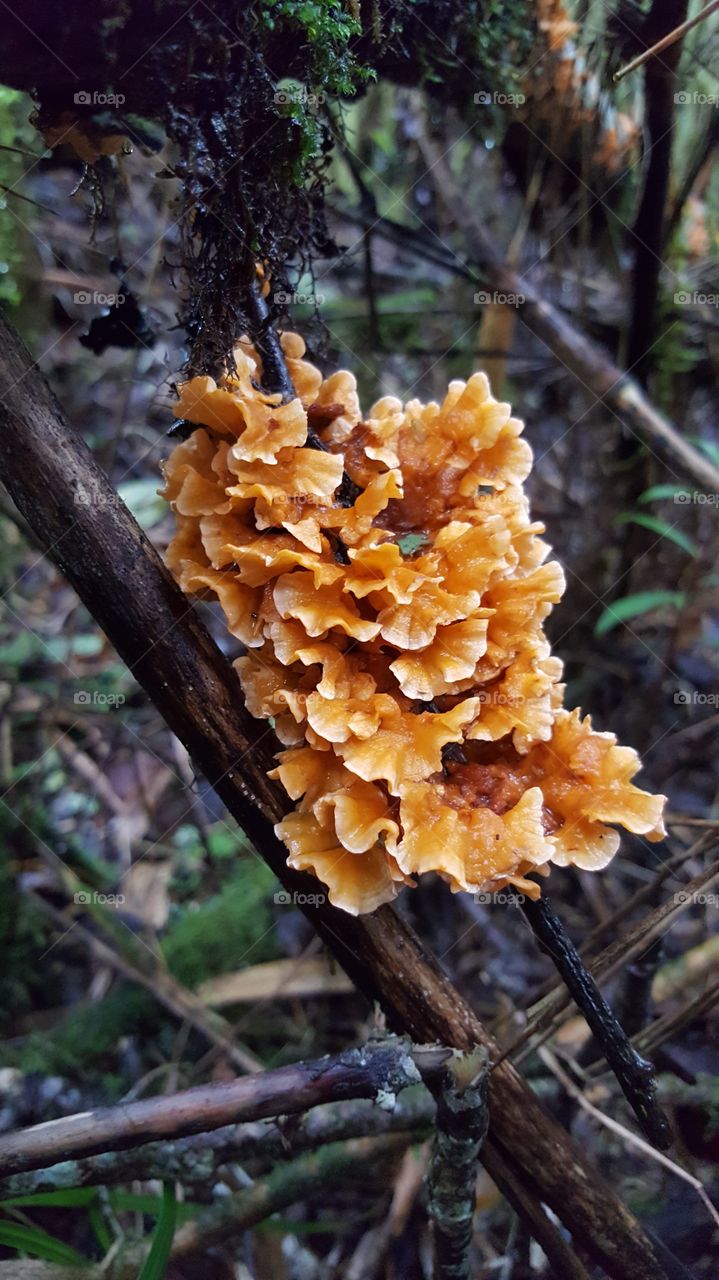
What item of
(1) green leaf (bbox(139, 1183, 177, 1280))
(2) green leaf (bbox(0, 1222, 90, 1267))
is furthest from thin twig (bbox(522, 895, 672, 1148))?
(2) green leaf (bbox(0, 1222, 90, 1267))

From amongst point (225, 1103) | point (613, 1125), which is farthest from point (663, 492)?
point (225, 1103)

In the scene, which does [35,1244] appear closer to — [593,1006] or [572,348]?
[593,1006]

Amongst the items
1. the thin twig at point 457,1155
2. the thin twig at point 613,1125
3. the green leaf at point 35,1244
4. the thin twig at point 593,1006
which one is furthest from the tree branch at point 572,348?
the green leaf at point 35,1244

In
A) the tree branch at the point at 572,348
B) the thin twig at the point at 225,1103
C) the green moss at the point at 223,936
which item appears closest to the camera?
the thin twig at the point at 225,1103

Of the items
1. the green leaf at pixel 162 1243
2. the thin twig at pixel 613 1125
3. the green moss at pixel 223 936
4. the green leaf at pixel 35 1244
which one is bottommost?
the thin twig at pixel 613 1125

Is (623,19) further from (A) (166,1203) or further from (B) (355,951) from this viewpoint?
(A) (166,1203)

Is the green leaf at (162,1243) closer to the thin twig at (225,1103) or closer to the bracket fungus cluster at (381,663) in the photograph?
the thin twig at (225,1103)
